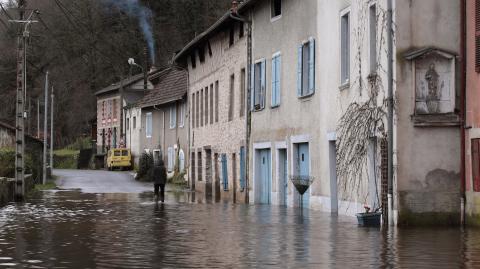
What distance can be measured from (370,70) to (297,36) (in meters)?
7.44

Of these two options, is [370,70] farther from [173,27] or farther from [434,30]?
[173,27]

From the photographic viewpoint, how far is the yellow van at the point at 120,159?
77812mm

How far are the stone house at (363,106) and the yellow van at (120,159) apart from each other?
44355 mm

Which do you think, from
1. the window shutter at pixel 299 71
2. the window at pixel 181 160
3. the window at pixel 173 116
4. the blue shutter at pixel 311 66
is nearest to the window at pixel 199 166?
the window at pixel 181 160

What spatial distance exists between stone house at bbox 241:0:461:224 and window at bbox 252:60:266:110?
1.22 metres

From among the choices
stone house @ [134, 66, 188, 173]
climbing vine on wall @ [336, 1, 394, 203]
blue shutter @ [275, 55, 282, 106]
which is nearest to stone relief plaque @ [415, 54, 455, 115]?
climbing vine on wall @ [336, 1, 394, 203]

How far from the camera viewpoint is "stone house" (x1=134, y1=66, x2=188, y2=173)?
5938cm

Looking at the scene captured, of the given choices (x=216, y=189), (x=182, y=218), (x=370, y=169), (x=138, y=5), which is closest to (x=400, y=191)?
(x=370, y=169)

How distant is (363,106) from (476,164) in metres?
3.78

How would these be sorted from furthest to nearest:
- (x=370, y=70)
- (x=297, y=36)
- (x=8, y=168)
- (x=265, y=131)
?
1. (x=8, y=168)
2. (x=265, y=131)
3. (x=297, y=36)
4. (x=370, y=70)

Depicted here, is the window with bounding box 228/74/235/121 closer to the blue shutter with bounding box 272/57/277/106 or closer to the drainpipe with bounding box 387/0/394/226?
the blue shutter with bounding box 272/57/277/106

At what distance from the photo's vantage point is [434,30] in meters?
22.7

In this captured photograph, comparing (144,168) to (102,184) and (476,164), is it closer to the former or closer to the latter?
(102,184)

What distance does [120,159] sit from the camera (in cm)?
7788
